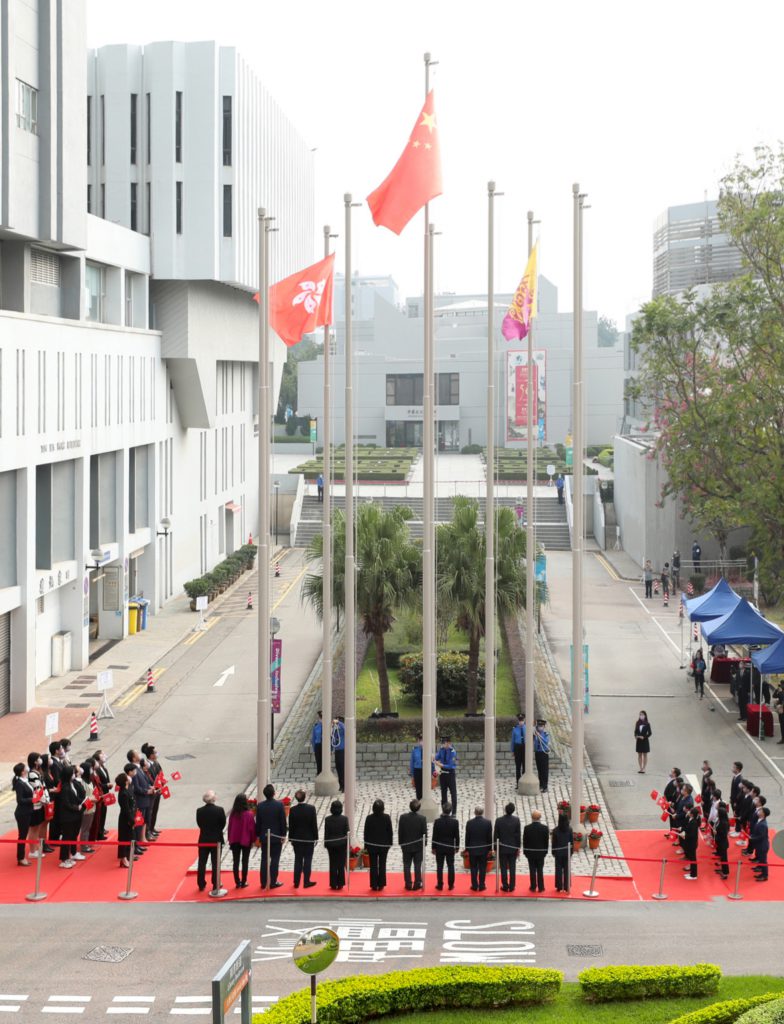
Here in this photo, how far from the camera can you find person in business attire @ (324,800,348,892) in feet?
61.4

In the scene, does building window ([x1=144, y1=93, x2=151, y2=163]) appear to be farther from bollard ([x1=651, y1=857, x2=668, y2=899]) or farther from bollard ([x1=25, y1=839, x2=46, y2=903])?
bollard ([x1=651, y1=857, x2=668, y2=899])

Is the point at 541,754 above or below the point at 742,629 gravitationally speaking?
below

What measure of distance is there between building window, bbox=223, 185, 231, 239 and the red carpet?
97.7 ft

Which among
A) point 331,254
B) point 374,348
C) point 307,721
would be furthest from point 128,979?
point 374,348

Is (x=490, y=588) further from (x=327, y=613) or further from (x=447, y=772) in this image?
(x=447, y=772)

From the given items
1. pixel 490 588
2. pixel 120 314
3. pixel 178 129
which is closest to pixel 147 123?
pixel 178 129

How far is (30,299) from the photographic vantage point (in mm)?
34031

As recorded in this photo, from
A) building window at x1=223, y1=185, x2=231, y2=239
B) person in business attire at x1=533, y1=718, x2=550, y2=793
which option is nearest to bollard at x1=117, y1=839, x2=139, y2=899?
person in business attire at x1=533, y1=718, x2=550, y2=793

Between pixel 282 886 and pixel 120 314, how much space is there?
86.9ft

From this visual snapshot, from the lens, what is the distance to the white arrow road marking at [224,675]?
35.3 meters

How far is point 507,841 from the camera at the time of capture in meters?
18.8

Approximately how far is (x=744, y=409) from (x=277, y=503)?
3434 cm

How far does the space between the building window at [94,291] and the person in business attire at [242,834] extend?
2318cm

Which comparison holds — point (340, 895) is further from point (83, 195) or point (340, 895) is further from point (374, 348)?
point (374, 348)
